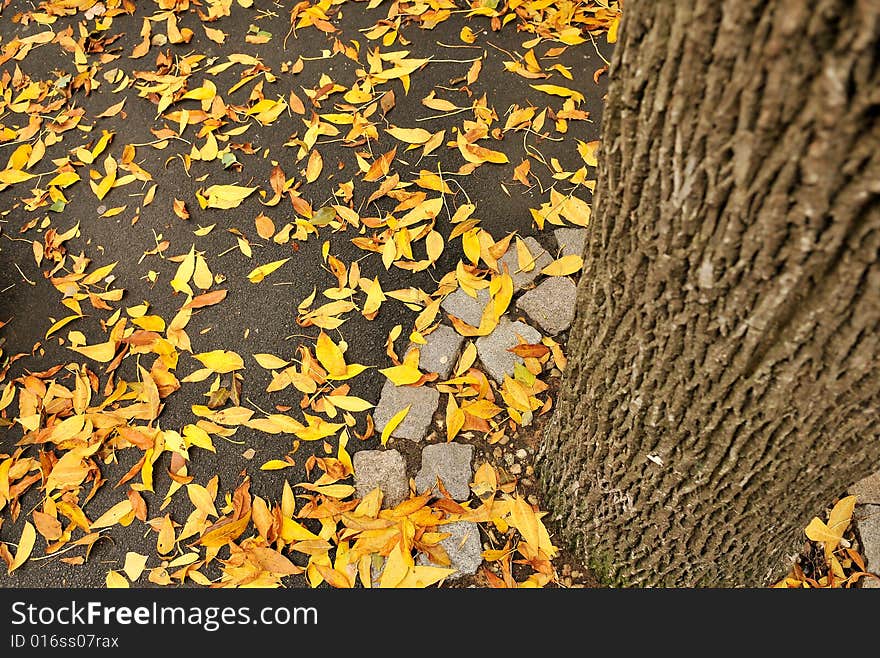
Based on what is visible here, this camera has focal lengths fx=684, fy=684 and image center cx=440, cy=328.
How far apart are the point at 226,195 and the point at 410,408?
3.79 feet

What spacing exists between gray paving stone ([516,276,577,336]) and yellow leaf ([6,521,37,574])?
162 cm

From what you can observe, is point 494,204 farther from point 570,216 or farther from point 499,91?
point 499,91

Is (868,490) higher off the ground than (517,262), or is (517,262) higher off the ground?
(517,262)

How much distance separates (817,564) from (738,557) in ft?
1.49

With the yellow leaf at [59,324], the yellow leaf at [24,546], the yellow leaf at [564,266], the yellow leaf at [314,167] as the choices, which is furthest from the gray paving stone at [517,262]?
the yellow leaf at [24,546]

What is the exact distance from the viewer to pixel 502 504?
6.36 feet

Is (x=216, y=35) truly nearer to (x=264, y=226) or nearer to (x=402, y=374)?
(x=264, y=226)

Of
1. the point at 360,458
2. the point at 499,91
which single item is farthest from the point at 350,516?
the point at 499,91

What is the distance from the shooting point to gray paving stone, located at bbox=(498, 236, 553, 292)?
229cm

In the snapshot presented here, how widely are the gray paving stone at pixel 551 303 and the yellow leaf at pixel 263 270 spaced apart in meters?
0.85

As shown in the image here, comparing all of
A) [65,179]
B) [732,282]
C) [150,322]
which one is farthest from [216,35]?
[732,282]

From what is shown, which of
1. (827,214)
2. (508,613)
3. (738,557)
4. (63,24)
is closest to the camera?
(827,214)

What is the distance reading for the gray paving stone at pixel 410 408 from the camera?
206cm

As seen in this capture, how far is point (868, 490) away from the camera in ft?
6.22
